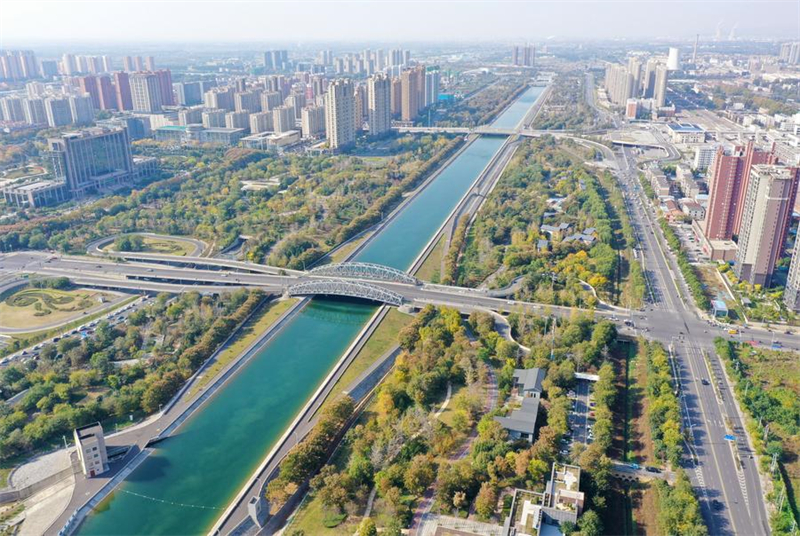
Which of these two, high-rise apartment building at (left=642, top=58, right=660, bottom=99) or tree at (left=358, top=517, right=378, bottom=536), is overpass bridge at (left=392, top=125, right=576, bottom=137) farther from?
tree at (left=358, top=517, right=378, bottom=536)

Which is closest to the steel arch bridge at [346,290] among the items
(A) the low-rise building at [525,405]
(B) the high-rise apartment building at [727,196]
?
(A) the low-rise building at [525,405]

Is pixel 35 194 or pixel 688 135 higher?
pixel 688 135

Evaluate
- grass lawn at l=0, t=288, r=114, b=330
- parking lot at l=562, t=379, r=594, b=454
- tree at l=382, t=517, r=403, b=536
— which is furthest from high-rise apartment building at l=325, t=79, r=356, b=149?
tree at l=382, t=517, r=403, b=536

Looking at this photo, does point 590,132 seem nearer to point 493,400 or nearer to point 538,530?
point 493,400

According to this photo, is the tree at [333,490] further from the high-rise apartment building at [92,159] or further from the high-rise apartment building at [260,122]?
the high-rise apartment building at [260,122]

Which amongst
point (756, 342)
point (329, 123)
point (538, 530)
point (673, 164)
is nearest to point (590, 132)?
point (673, 164)

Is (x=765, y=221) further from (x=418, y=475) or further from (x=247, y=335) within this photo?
(x=247, y=335)

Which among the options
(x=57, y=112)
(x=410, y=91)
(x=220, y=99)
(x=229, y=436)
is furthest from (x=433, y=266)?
(x=57, y=112)
